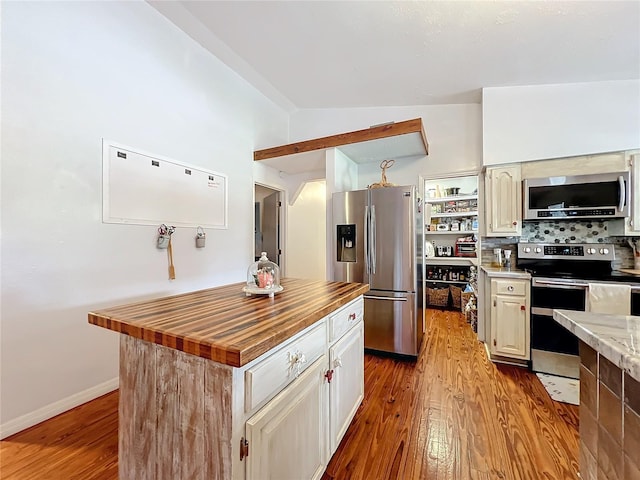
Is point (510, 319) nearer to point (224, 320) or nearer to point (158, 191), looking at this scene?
point (224, 320)

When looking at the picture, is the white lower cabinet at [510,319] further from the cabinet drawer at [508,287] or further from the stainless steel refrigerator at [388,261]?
the stainless steel refrigerator at [388,261]

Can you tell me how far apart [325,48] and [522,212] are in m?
2.55

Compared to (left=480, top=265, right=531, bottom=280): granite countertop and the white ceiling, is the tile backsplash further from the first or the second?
the white ceiling

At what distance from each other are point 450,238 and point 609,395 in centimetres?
470

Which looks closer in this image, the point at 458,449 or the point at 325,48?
the point at 458,449

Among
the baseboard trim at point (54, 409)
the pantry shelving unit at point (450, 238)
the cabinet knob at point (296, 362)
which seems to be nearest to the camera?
the cabinet knob at point (296, 362)

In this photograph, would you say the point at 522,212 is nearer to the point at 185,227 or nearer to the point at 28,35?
the point at 185,227

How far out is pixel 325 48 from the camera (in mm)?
2566

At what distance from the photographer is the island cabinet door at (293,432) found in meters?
0.86

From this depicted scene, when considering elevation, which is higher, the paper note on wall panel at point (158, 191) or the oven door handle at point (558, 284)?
the paper note on wall panel at point (158, 191)

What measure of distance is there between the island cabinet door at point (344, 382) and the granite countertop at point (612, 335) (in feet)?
3.12

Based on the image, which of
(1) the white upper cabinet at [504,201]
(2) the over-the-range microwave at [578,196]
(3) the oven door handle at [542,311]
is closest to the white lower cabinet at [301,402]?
(3) the oven door handle at [542,311]

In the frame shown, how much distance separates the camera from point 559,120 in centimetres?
264

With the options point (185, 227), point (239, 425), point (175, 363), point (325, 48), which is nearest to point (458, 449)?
point (239, 425)
